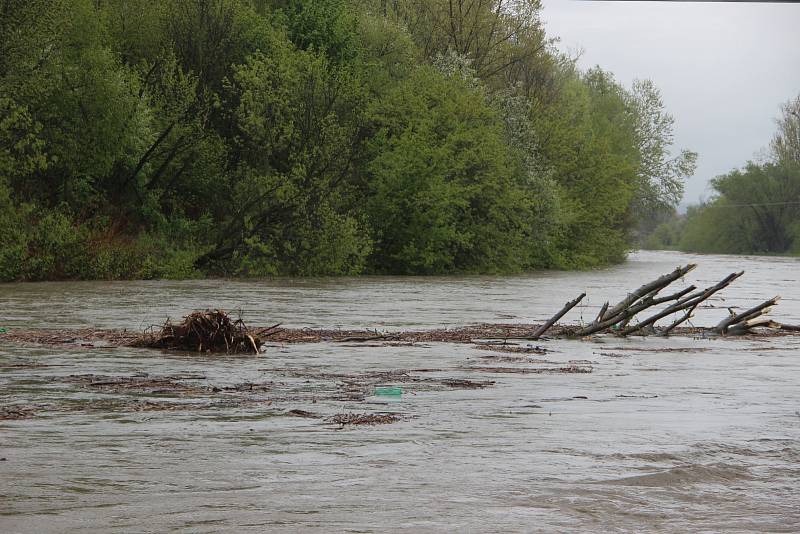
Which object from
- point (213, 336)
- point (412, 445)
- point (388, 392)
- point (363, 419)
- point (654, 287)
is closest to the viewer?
point (412, 445)

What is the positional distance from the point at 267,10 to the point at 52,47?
1489cm

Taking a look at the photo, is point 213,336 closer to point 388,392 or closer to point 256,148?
point 388,392

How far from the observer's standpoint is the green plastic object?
1190 centimetres

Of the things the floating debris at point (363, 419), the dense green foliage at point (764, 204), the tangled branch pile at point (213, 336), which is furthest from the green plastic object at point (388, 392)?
the dense green foliage at point (764, 204)

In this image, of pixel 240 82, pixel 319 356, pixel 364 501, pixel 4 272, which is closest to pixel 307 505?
pixel 364 501

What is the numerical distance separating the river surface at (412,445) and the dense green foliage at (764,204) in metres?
104

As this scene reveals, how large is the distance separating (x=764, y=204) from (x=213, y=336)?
108 metres

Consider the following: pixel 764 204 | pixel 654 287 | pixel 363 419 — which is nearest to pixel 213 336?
pixel 363 419

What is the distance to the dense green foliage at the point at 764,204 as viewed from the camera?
116 metres

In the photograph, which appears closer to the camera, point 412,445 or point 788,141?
point 412,445

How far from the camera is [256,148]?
150ft

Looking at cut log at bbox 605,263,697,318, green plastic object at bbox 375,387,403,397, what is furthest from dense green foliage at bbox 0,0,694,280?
green plastic object at bbox 375,387,403,397

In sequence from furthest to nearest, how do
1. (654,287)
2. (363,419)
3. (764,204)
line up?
(764,204) < (654,287) < (363,419)

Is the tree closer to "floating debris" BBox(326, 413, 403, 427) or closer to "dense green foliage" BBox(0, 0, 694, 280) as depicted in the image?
"dense green foliage" BBox(0, 0, 694, 280)
